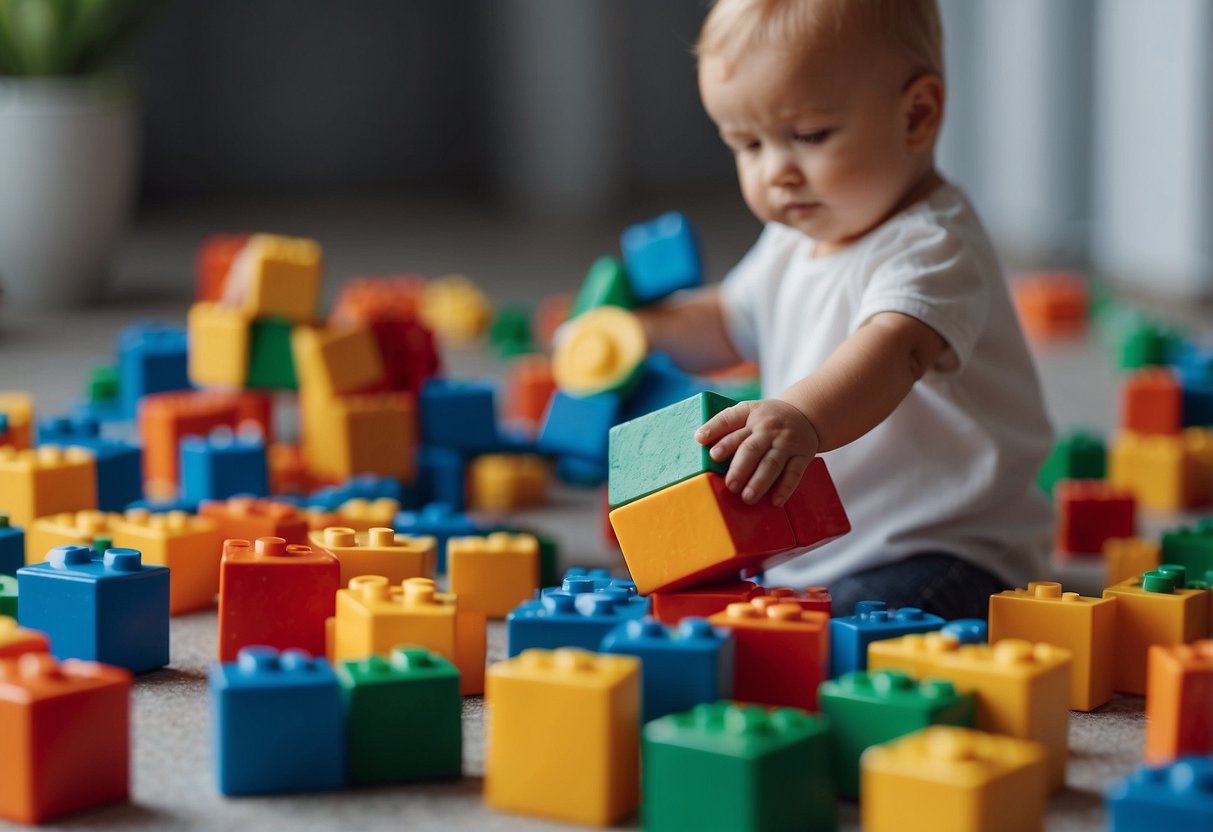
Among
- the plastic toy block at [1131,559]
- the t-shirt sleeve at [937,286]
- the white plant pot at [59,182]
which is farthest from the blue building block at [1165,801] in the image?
the white plant pot at [59,182]

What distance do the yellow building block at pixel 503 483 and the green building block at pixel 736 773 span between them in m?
0.86

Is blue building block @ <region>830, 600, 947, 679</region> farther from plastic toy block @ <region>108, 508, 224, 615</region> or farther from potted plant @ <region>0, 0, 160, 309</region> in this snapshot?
potted plant @ <region>0, 0, 160, 309</region>

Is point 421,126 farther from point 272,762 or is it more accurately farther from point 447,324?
point 272,762

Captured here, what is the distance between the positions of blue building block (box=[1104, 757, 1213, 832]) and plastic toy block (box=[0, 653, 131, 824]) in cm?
50

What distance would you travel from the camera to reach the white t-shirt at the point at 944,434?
1.18m

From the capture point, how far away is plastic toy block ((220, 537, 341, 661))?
990 mm

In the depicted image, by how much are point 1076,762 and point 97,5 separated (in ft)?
7.88

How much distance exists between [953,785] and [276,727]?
1.15 feet

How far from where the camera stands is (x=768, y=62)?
3.65 ft

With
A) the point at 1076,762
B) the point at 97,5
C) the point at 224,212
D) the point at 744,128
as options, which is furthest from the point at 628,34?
the point at 1076,762

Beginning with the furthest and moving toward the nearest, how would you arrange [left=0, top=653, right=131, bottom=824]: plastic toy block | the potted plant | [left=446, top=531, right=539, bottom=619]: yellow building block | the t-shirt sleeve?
the potted plant < [left=446, top=531, right=539, bottom=619]: yellow building block < the t-shirt sleeve < [left=0, top=653, right=131, bottom=824]: plastic toy block

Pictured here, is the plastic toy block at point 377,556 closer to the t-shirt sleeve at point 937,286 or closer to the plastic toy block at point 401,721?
the plastic toy block at point 401,721

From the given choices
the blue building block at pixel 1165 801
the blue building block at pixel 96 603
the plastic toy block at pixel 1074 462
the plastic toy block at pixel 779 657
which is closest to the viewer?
the blue building block at pixel 1165 801

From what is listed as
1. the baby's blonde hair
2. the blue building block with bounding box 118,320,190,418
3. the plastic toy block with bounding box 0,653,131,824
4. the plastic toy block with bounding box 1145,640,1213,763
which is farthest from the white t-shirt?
the blue building block with bounding box 118,320,190,418
